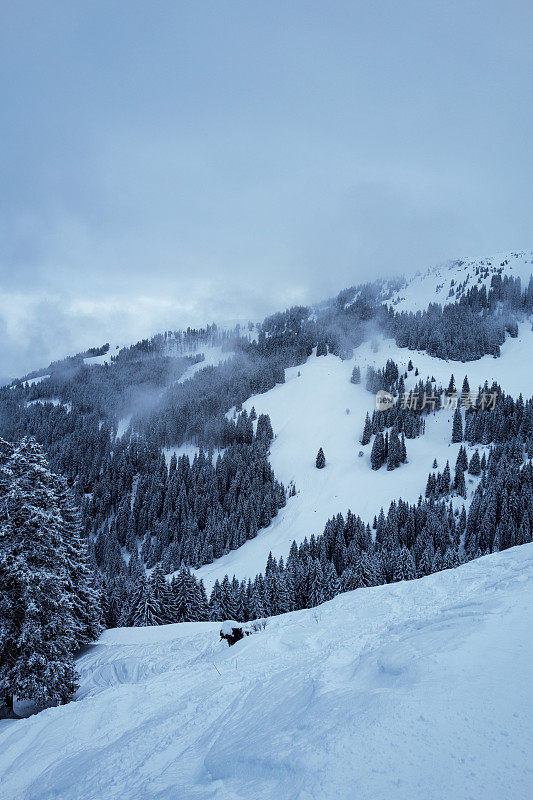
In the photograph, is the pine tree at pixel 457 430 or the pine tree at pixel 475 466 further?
the pine tree at pixel 457 430

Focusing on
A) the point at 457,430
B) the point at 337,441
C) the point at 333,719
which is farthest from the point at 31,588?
the point at 457,430

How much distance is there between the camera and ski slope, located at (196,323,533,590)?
84.8 metres

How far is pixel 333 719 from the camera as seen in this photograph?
16.7ft

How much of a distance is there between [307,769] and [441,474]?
94.7 metres

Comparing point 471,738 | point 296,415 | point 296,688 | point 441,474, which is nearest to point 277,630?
point 296,688

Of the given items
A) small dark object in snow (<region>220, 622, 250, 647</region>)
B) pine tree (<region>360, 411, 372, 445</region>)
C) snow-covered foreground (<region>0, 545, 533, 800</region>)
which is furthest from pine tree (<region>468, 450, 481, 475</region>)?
small dark object in snow (<region>220, 622, 250, 647</region>)

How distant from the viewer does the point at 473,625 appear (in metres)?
7.02

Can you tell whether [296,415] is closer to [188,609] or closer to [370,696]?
[188,609]

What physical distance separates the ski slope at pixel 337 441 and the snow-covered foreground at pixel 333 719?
6585cm

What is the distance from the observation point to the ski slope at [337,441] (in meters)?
84.8

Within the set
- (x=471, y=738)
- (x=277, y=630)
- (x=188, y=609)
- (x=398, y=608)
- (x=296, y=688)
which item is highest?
(x=471, y=738)
